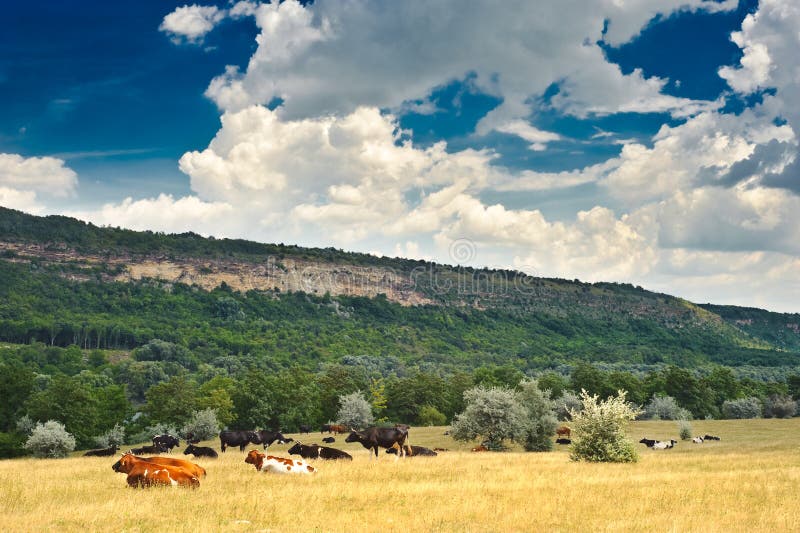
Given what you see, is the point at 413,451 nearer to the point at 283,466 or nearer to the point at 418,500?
the point at 283,466

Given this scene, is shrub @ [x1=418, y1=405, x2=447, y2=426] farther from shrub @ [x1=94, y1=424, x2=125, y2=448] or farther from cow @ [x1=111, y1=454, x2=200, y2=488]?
cow @ [x1=111, y1=454, x2=200, y2=488]

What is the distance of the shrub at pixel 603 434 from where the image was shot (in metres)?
26.8

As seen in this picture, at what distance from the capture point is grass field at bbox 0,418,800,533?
12.4 metres

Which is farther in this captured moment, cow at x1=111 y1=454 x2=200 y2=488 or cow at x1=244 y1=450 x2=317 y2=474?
cow at x1=244 y1=450 x2=317 y2=474

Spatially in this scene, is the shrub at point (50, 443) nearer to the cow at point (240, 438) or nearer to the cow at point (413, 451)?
the cow at point (240, 438)

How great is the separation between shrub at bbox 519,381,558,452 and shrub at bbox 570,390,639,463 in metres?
18.4

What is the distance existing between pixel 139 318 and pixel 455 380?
451 feet

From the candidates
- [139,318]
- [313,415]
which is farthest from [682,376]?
[139,318]

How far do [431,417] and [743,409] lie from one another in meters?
48.8

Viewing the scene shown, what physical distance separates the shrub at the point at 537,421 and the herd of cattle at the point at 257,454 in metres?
4.47

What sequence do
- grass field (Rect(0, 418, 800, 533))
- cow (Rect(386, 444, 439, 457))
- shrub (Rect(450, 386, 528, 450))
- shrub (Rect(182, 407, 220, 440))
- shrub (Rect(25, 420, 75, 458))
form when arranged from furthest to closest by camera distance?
shrub (Rect(182, 407, 220, 440)) → shrub (Rect(25, 420, 75, 458)) → shrub (Rect(450, 386, 528, 450)) → cow (Rect(386, 444, 439, 457)) → grass field (Rect(0, 418, 800, 533))

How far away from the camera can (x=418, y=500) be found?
15.4 m

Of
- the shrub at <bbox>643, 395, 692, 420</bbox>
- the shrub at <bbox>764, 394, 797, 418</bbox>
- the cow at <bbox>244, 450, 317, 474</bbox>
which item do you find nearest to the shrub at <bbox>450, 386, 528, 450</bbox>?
the cow at <bbox>244, 450, 317, 474</bbox>

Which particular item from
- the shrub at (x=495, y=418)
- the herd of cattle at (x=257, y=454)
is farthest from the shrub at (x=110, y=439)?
the shrub at (x=495, y=418)
